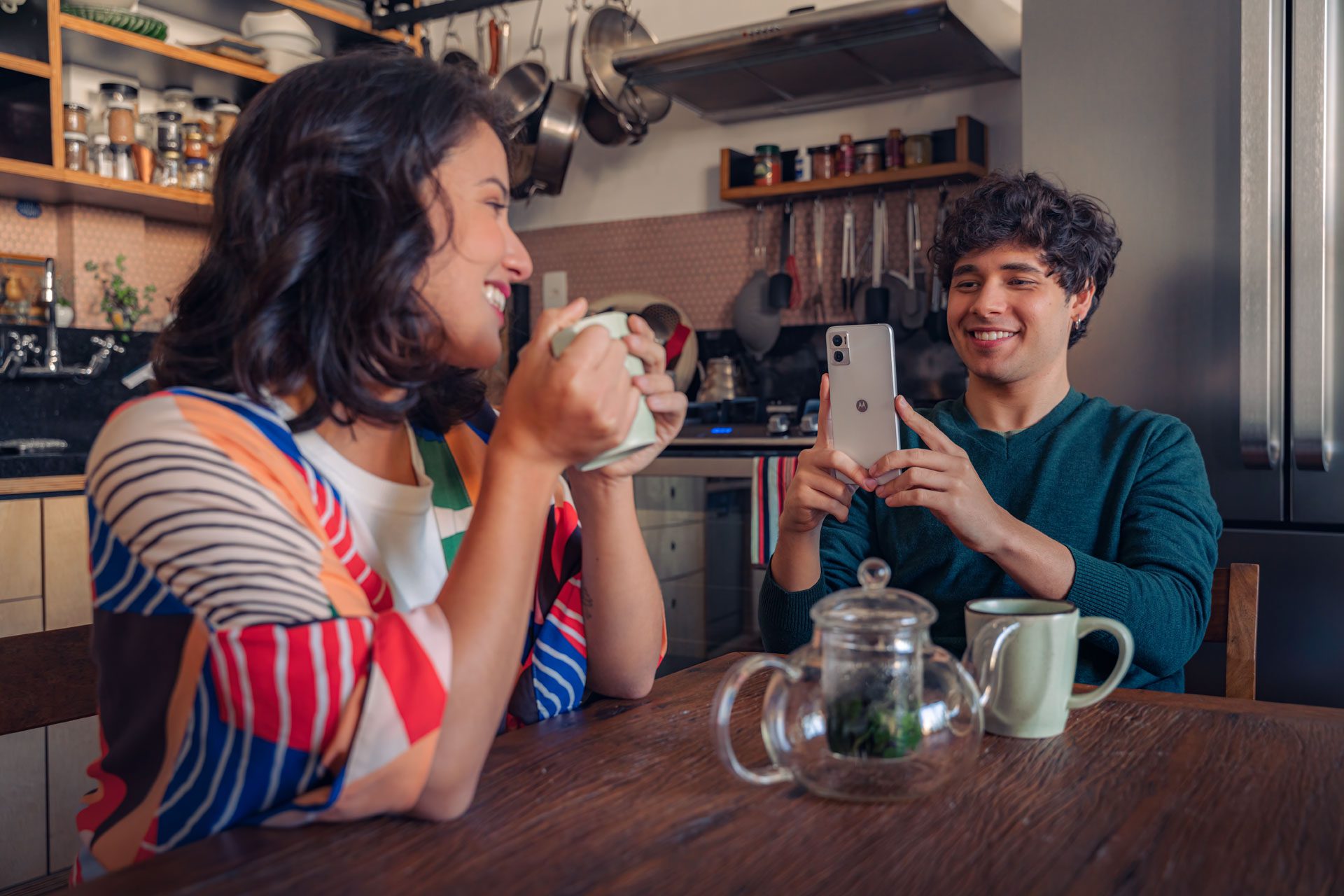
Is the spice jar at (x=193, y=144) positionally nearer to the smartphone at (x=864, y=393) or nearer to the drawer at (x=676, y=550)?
the drawer at (x=676, y=550)

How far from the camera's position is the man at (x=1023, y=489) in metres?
1.22

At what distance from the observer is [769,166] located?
11.8ft

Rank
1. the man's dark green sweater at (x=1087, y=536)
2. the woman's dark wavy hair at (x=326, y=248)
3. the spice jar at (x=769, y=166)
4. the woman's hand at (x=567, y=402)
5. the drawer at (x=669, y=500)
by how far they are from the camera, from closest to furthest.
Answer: the woman's hand at (x=567, y=402), the woman's dark wavy hair at (x=326, y=248), the man's dark green sweater at (x=1087, y=536), the drawer at (x=669, y=500), the spice jar at (x=769, y=166)

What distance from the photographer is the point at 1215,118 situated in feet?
7.21

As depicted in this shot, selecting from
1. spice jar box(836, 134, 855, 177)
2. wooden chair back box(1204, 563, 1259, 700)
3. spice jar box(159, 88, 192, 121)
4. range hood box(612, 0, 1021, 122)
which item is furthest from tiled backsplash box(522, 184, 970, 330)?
wooden chair back box(1204, 563, 1259, 700)

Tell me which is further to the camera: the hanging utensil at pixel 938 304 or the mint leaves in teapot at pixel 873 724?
the hanging utensil at pixel 938 304

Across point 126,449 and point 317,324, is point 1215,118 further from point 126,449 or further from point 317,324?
point 126,449

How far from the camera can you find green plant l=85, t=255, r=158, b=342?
335cm

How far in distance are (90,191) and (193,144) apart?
35cm

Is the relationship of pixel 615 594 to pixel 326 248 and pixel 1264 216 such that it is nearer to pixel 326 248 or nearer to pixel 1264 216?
pixel 326 248

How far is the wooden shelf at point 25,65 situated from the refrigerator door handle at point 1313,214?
9.83 ft

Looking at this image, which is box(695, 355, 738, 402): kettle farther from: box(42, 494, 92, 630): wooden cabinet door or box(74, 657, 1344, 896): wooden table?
box(74, 657, 1344, 896): wooden table

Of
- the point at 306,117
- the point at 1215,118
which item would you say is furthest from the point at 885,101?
the point at 306,117

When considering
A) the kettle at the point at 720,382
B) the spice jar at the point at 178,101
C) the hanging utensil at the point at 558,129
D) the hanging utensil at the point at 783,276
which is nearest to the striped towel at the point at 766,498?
the kettle at the point at 720,382
